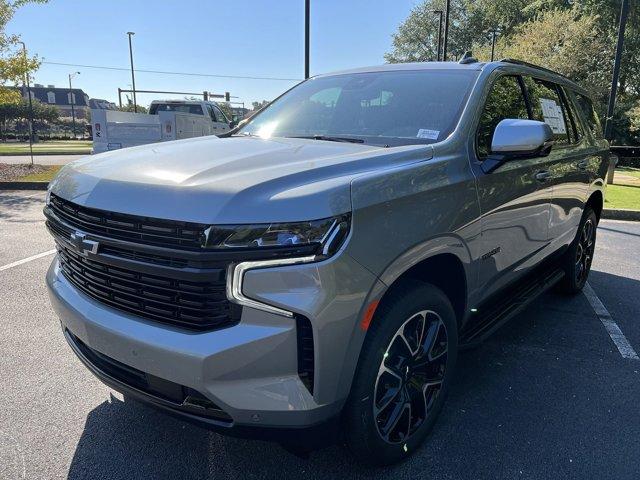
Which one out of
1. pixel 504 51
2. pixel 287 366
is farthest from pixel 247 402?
pixel 504 51

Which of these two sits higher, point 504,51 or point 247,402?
point 504,51

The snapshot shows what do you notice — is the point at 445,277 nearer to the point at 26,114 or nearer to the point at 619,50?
the point at 619,50

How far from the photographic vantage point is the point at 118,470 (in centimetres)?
239

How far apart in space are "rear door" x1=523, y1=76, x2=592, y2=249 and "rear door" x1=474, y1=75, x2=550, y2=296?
19 centimetres

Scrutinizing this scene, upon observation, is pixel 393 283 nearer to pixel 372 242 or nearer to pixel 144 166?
pixel 372 242

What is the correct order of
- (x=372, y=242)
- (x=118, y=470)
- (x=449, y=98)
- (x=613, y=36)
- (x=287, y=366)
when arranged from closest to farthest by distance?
(x=287, y=366) → (x=372, y=242) → (x=118, y=470) → (x=449, y=98) → (x=613, y=36)

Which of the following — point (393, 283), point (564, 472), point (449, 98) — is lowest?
point (564, 472)

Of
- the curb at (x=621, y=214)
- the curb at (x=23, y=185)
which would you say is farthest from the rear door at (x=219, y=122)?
the curb at (x=621, y=214)

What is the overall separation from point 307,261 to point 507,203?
1715 mm

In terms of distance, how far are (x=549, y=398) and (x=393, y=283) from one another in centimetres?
162

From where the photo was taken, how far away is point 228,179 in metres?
1.99

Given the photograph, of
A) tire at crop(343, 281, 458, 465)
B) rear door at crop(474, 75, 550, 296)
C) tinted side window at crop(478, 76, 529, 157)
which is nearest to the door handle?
rear door at crop(474, 75, 550, 296)

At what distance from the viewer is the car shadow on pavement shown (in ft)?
7.95

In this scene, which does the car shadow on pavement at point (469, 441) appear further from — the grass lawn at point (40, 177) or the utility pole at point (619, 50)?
the grass lawn at point (40, 177)
